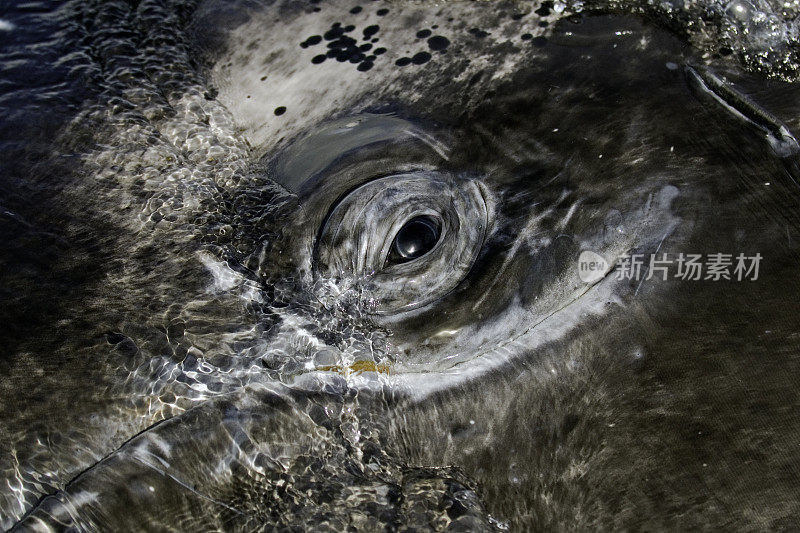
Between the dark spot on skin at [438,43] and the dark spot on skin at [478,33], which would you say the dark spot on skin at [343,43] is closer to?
the dark spot on skin at [438,43]

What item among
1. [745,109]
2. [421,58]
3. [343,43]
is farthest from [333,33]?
[745,109]

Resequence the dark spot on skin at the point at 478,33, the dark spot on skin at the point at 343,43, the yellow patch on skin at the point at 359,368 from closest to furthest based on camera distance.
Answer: the yellow patch on skin at the point at 359,368 < the dark spot on skin at the point at 478,33 < the dark spot on skin at the point at 343,43

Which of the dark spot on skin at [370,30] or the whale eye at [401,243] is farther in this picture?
the dark spot on skin at [370,30]

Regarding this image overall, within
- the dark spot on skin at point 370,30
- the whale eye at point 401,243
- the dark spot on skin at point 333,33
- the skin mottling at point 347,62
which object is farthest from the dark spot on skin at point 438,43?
the whale eye at point 401,243

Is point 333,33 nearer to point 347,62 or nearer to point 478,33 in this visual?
point 347,62

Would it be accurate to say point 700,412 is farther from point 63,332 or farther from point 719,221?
point 63,332

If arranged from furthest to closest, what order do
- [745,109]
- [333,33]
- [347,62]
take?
1. [333,33]
2. [347,62]
3. [745,109]
